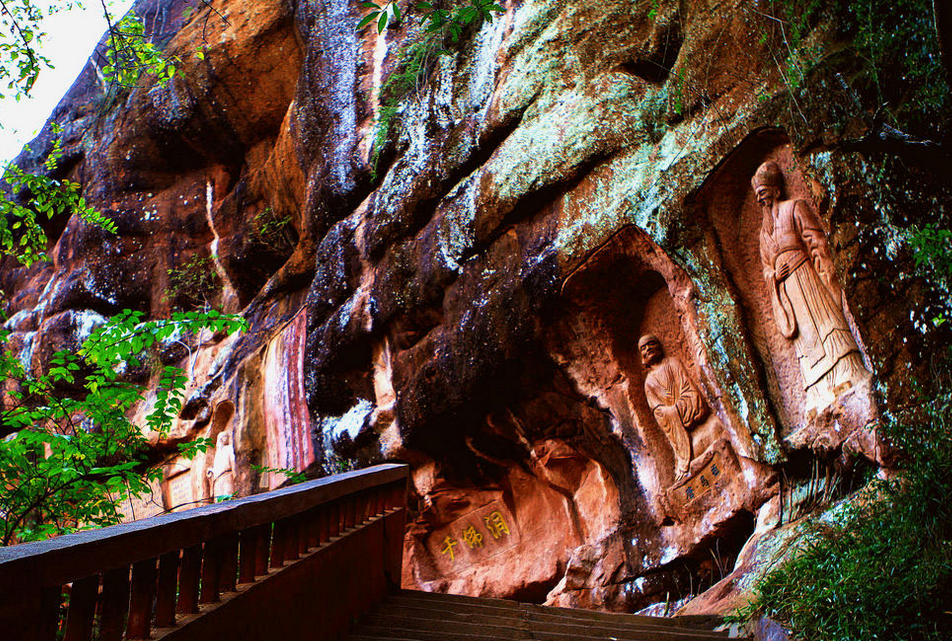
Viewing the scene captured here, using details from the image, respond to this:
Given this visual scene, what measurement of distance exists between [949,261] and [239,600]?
4.16 meters

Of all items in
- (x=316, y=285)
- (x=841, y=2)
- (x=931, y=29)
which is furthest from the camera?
(x=316, y=285)

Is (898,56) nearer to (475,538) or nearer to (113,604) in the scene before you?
(113,604)

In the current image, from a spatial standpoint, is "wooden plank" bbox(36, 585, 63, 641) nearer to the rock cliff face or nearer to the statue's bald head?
the rock cliff face

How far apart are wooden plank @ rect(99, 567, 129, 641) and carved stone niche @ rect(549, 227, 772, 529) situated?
4847 mm

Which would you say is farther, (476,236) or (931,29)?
(476,236)

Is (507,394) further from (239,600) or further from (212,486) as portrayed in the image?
(212,486)

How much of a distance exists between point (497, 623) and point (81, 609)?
239 cm

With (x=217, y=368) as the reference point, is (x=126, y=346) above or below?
below

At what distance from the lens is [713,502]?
6.40 m

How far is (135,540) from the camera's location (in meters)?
2.08

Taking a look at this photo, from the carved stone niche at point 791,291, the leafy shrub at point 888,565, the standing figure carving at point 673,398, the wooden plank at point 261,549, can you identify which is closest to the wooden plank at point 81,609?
the wooden plank at point 261,549

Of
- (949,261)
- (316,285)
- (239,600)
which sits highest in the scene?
(316,285)

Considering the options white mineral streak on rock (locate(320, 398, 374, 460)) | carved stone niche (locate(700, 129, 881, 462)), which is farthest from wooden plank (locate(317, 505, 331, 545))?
white mineral streak on rock (locate(320, 398, 374, 460))

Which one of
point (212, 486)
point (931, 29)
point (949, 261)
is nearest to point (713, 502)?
point (949, 261)
